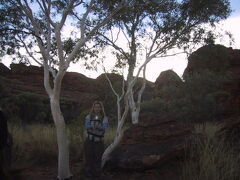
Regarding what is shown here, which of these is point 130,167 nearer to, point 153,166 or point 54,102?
point 153,166

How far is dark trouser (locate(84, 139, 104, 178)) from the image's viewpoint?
6.66 meters

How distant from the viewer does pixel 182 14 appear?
36.1 ft

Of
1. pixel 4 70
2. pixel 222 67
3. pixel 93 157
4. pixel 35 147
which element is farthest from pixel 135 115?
pixel 4 70

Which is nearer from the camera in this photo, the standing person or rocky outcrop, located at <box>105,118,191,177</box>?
the standing person

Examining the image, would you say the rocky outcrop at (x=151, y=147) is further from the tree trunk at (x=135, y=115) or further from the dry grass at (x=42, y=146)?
the dry grass at (x=42, y=146)

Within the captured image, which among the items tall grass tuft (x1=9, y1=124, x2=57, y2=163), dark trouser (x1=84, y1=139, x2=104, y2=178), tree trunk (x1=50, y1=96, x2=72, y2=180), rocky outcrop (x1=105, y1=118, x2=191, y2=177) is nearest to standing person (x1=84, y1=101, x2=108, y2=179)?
dark trouser (x1=84, y1=139, x2=104, y2=178)

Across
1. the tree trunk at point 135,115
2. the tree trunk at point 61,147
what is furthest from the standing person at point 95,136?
the tree trunk at point 135,115

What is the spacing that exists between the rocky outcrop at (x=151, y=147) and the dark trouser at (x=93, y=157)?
3.21ft

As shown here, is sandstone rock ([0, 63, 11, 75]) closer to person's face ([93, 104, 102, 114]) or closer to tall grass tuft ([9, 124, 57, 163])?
tall grass tuft ([9, 124, 57, 163])

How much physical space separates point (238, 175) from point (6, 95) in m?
14.7

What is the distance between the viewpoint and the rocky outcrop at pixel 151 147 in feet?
24.8

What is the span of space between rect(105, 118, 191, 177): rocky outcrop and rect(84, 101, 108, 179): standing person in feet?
3.37

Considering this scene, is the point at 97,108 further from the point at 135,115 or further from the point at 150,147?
the point at 135,115

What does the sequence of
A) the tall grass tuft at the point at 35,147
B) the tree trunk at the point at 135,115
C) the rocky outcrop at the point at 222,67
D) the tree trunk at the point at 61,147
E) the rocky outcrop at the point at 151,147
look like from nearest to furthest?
the tree trunk at the point at 61,147 → the rocky outcrop at the point at 151,147 → the tall grass tuft at the point at 35,147 → the tree trunk at the point at 135,115 → the rocky outcrop at the point at 222,67
